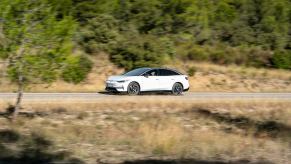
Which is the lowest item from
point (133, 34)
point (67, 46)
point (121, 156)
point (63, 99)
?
point (121, 156)

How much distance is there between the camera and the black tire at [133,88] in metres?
26.2

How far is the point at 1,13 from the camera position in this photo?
16344 millimetres

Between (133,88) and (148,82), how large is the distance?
2.94 feet

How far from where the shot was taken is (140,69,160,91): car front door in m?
26.6

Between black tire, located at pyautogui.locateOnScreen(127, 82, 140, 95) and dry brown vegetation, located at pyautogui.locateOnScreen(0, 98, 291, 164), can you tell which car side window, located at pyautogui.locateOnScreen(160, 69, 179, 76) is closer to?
black tire, located at pyautogui.locateOnScreen(127, 82, 140, 95)

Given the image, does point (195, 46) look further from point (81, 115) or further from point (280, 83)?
point (81, 115)

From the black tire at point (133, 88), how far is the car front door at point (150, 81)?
280mm

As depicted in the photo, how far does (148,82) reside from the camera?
26.7 metres

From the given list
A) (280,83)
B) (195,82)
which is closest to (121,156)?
(195,82)

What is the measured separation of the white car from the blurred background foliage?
8569 millimetres

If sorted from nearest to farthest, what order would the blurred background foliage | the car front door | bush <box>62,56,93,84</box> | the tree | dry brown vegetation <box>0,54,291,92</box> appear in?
the tree
the car front door
bush <box>62,56,93,84</box>
dry brown vegetation <box>0,54,291,92</box>
the blurred background foliage

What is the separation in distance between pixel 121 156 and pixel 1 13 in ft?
19.6

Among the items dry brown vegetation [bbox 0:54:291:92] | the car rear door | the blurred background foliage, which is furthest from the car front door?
the blurred background foliage

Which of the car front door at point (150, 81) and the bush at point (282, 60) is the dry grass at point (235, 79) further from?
the car front door at point (150, 81)
